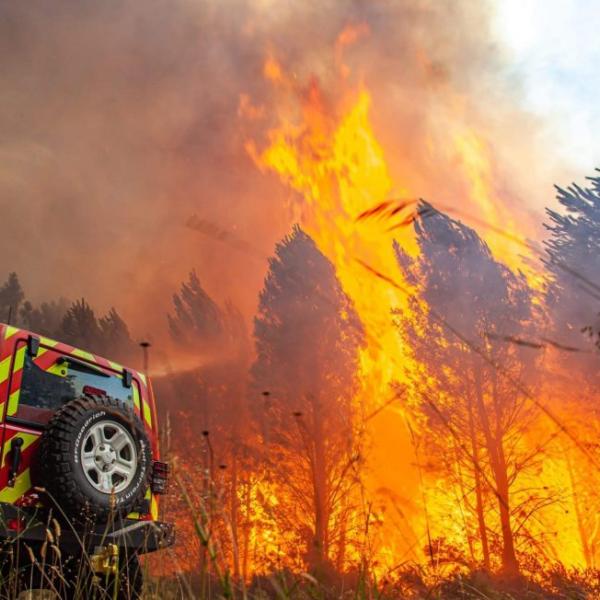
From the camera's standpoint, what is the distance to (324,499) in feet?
67.2

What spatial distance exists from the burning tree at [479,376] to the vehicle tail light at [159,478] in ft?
41.5

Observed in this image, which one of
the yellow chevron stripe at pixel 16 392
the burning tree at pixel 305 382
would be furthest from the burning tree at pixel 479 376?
the yellow chevron stripe at pixel 16 392

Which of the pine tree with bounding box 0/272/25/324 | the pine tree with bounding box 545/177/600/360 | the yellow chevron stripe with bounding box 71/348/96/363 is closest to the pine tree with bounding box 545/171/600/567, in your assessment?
the pine tree with bounding box 545/177/600/360

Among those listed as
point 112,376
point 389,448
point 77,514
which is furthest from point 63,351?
point 389,448

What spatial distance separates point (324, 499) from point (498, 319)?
8171 millimetres

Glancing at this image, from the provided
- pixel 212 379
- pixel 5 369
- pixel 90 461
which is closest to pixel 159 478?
pixel 90 461

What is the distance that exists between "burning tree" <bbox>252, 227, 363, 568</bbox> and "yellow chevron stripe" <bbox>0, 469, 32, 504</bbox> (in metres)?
15.6

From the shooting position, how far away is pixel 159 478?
17.7 feet

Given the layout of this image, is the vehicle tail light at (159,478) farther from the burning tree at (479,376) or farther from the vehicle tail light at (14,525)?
the burning tree at (479,376)

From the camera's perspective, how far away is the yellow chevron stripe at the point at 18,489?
434 cm

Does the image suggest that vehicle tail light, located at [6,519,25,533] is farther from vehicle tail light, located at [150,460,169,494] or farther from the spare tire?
vehicle tail light, located at [150,460,169,494]

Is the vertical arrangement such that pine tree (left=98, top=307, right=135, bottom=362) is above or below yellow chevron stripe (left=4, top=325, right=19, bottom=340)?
above

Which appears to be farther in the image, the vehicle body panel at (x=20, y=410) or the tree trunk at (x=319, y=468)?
the tree trunk at (x=319, y=468)

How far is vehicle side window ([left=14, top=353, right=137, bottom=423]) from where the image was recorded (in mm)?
4742
